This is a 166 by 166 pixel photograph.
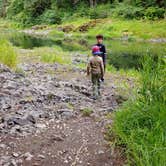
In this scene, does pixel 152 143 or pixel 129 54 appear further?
pixel 129 54

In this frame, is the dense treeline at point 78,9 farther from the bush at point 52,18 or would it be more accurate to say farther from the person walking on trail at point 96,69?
the person walking on trail at point 96,69

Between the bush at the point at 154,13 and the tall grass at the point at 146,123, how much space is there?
141 ft

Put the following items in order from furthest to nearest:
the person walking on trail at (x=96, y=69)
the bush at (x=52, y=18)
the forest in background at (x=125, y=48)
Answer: the bush at (x=52, y=18), the person walking on trail at (x=96, y=69), the forest in background at (x=125, y=48)

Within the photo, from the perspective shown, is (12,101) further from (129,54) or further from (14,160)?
(129,54)

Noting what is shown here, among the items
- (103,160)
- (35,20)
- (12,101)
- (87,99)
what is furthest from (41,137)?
(35,20)

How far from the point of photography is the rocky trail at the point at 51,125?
25.8ft

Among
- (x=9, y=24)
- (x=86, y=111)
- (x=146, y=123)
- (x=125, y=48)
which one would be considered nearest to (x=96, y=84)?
(x=86, y=111)

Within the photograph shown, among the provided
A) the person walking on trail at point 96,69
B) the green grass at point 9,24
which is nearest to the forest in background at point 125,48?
the green grass at point 9,24

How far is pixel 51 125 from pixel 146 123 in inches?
87.5

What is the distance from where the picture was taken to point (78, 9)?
6956 centimetres

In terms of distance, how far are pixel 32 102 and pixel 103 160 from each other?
3.51m

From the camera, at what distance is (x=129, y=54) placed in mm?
32500

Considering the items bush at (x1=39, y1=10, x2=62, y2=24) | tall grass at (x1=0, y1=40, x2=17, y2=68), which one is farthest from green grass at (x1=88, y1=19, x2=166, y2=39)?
tall grass at (x1=0, y1=40, x2=17, y2=68)

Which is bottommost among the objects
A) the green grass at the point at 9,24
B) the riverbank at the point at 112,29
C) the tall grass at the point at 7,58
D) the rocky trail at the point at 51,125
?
the green grass at the point at 9,24
